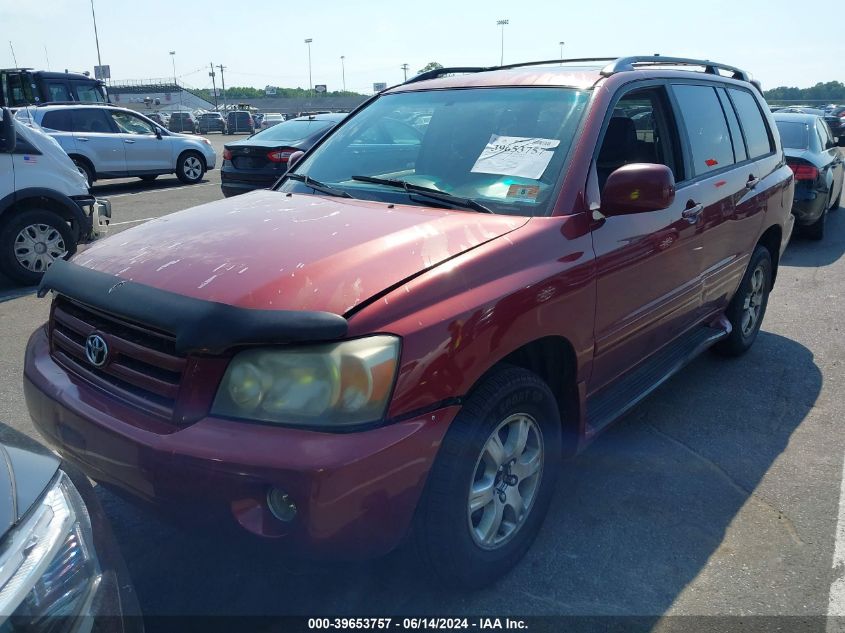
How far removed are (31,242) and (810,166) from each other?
9.03 m

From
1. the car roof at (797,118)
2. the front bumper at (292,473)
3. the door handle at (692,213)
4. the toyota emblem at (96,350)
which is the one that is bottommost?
the front bumper at (292,473)

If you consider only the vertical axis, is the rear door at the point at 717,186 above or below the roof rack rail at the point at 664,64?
below

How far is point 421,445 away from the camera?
2.07m

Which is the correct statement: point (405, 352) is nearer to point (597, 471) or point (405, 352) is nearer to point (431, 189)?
point (431, 189)

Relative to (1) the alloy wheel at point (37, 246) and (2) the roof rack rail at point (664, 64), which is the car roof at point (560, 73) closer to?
(2) the roof rack rail at point (664, 64)

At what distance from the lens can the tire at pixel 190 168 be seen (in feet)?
52.4

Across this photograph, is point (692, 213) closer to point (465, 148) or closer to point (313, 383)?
point (465, 148)

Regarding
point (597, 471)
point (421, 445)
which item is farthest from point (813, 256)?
point (421, 445)

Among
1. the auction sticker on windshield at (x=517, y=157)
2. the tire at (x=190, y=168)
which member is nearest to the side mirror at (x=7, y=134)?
the auction sticker on windshield at (x=517, y=157)

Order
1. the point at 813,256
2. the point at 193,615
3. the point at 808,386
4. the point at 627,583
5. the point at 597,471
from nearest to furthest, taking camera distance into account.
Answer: the point at 193,615 < the point at 627,583 < the point at 597,471 < the point at 808,386 < the point at 813,256

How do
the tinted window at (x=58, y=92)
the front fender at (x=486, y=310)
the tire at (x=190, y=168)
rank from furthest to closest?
the tinted window at (x=58, y=92) → the tire at (x=190, y=168) → the front fender at (x=486, y=310)

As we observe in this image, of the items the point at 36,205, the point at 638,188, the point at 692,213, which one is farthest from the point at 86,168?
the point at 638,188

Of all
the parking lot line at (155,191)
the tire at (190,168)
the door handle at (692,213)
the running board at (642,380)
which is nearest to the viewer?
the running board at (642,380)

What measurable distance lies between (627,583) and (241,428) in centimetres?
161
